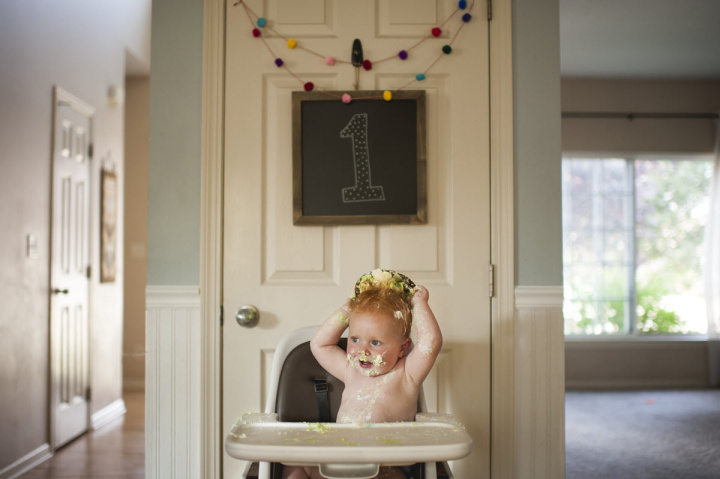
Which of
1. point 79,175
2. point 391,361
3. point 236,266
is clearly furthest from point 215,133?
point 79,175

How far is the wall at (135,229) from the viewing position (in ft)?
18.6

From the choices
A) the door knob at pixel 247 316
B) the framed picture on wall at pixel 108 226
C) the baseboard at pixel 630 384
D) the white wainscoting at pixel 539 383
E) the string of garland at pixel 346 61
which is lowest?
the baseboard at pixel 630 384

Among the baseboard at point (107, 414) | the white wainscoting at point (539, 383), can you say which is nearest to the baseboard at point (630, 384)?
the white wainscoting at point (539, 383)

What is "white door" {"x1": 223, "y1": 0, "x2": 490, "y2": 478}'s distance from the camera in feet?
7.01

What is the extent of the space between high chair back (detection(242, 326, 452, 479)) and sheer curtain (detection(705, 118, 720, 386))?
16.6 ft

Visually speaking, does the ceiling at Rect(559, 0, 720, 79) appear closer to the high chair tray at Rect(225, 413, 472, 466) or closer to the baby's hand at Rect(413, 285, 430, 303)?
the baby's hand at Rect(413, 285, 430, 303)

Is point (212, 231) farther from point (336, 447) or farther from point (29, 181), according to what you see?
point (29, 181)

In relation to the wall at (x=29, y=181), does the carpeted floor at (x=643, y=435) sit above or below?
below

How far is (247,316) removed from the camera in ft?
6.92

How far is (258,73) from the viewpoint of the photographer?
7.13 ft

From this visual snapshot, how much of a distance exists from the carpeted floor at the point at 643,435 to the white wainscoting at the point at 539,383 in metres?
1.15

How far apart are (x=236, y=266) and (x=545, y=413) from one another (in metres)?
1.23

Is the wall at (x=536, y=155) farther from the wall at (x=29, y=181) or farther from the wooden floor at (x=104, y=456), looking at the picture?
the wall at (x=29, y=181)

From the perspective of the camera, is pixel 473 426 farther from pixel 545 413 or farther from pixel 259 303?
pixel 259 303
